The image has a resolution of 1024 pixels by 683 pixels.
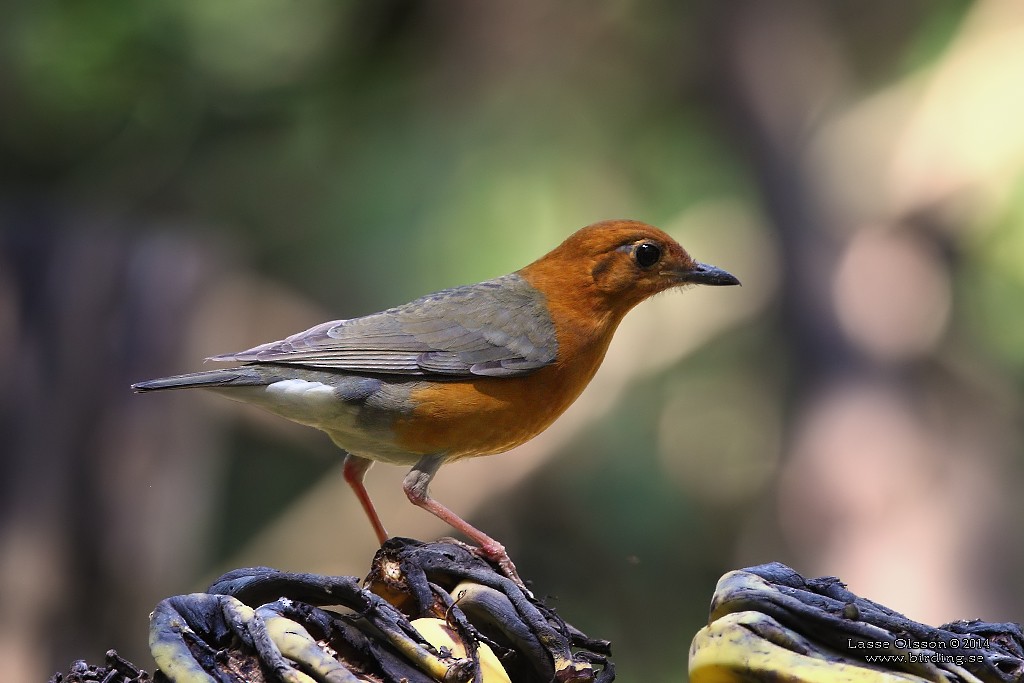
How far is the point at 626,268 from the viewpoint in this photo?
4867 millimetres

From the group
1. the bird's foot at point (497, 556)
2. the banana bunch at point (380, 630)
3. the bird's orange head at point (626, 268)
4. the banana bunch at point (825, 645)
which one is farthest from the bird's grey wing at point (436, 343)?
the banana bunch at point (825, 645)

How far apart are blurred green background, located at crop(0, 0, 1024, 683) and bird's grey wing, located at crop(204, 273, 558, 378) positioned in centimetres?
362

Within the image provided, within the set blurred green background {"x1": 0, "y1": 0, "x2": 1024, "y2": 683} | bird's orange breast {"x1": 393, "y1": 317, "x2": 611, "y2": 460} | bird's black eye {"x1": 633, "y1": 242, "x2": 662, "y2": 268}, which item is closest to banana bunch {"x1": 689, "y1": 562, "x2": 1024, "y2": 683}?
bird's orange breast {"x1": 393, "y1": 317, "x2": 611, "y2": 460}

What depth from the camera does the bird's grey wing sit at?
4.59 m

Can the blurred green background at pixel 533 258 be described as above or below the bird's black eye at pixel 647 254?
above

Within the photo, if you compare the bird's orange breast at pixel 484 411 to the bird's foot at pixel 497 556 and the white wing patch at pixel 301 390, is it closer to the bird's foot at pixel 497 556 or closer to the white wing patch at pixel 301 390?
the white wing patch at pixel 301 390

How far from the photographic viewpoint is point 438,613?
9.08ft

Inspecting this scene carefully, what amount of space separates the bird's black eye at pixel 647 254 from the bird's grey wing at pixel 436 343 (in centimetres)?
46

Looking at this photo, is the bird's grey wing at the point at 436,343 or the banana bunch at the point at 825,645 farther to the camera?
the bird's grey wing at the point at 436,343

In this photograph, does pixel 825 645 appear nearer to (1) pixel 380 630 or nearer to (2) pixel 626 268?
(1) pixel 380 630

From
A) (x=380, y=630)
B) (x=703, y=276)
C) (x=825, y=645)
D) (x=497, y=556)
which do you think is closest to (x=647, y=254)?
(x=703, y=276)

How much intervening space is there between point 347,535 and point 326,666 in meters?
6.24

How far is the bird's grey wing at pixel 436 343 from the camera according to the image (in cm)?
459

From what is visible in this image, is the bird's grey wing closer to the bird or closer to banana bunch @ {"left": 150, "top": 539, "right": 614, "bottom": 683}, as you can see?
the bird
